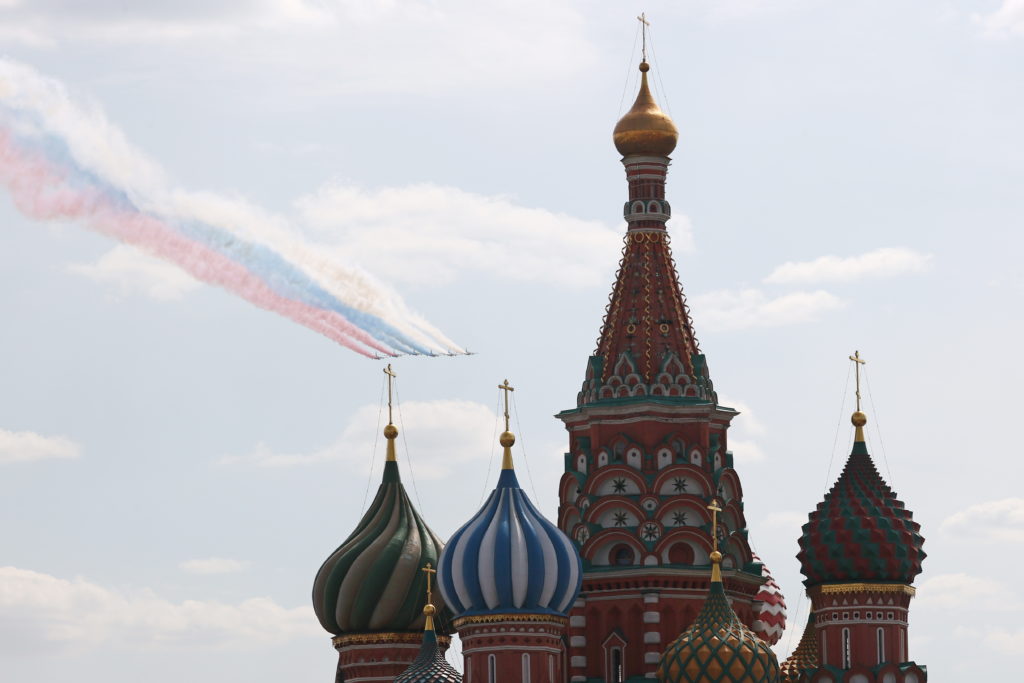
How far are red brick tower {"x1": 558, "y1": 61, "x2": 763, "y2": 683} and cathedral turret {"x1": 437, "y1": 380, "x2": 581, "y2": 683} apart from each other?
2.15 m

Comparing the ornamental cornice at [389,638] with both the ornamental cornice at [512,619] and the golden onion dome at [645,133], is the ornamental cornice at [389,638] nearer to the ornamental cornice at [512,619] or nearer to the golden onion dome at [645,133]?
the ornamental cornice at [512,619]

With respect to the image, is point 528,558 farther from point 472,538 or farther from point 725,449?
point 725,449

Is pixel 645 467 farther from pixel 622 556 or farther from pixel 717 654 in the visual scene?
pixel 717 654

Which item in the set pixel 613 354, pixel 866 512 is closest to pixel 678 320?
pixel 613 354

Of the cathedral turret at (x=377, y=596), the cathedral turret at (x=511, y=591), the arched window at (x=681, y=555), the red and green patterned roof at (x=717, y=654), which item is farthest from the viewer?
the cathedral turret at (x=377, y=596)

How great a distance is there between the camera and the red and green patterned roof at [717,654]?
2461 inches

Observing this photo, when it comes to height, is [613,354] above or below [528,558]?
above

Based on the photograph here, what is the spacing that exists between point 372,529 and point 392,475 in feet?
5.90

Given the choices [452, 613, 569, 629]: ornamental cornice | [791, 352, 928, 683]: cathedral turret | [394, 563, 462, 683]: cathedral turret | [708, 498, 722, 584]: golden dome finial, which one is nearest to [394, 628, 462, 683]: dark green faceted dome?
[394, 563, 462, 683]: cathedral turret

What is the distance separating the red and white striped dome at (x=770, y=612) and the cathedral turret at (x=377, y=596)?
23.0ft

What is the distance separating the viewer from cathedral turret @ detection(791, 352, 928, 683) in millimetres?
65375

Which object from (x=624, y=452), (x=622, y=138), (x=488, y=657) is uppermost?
(x=622, y=138)

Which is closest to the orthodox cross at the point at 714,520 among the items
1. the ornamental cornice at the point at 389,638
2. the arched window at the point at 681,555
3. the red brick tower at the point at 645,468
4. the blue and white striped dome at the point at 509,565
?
the red brick tower at the point at 645,468

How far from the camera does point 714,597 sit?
208 ft
